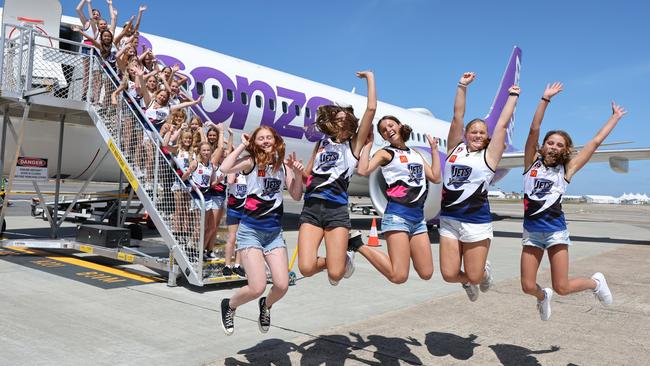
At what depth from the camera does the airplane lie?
31.4 feet

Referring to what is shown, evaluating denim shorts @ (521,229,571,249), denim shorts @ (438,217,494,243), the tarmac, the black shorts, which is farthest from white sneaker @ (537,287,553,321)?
the black shorts

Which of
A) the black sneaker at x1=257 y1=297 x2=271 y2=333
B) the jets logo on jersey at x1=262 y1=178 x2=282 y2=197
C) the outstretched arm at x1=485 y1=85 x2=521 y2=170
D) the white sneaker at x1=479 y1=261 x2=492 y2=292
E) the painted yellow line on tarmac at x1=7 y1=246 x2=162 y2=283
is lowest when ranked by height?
the painted yellow line on tarmac at x1=7 y1=246 x2=162 y2=283

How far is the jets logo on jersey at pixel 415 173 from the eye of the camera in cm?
429

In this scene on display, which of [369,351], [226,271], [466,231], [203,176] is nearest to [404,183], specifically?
[466,231]

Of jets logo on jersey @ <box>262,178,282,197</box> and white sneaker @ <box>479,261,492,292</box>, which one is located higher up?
jets logo on jersey @ <box>262,178,282,197</box>

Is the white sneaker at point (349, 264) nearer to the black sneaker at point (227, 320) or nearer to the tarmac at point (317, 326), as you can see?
the tarmac at point (317, 326)

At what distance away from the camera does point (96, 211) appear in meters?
14.3

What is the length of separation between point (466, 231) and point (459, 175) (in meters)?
0.45

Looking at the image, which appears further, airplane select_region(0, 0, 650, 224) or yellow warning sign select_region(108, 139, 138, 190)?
airplane select_region(0, 0, 650, 224)

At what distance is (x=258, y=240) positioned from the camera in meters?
4.01

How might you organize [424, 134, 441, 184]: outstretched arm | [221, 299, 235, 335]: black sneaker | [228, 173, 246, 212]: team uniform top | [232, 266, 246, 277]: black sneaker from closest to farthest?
[221, 299, 235, 335]: black sneaker < [424, 134, 441, 184]: outstretched arm < [232, 266, 246, 277]: black sneaker < [228, 173, 246, 212]: team uniform top

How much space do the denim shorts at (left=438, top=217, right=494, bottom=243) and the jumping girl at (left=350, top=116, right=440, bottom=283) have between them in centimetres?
20

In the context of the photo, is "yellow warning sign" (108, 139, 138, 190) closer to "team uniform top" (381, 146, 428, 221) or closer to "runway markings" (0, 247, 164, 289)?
"runway markings" (0, 247, 164, 289)

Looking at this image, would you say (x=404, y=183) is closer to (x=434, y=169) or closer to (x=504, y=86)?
(x=434, y=169)
